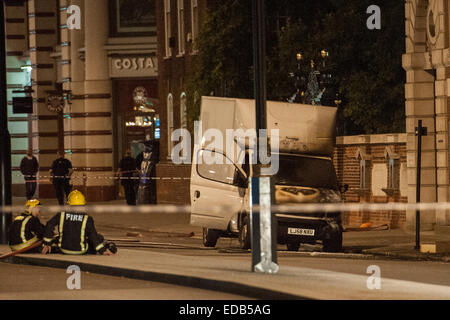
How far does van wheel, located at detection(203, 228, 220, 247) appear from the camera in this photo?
76.2 ft

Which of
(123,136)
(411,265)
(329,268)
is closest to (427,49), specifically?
(411,265)

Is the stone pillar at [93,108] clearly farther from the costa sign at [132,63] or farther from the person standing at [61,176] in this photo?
the person standing at [61,176]

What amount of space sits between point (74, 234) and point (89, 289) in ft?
12.1

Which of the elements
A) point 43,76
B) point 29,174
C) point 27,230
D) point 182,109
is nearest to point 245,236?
point 27,230

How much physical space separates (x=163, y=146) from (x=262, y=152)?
81.7 ft

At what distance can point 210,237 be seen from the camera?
23.3 meters

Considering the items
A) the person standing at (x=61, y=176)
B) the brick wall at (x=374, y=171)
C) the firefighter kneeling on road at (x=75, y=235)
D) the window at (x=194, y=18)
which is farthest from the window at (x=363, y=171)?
the person standing at (x=61, y=176)

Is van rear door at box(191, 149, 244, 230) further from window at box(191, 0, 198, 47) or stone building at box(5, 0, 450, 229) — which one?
window at box(191, 0, 198, 47)

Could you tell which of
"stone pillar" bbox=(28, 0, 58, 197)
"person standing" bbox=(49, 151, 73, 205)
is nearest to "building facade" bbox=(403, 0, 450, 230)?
"person standing" bbox=(49, 151, 73, 205)

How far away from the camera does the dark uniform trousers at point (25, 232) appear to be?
61.4ft

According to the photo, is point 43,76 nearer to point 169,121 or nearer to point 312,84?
point 169,121

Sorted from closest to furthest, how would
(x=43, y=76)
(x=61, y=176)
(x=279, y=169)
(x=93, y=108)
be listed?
(x=279, y=169)
(x=61, y=176)
(x=93, y=108)
(x=43, y=76)
